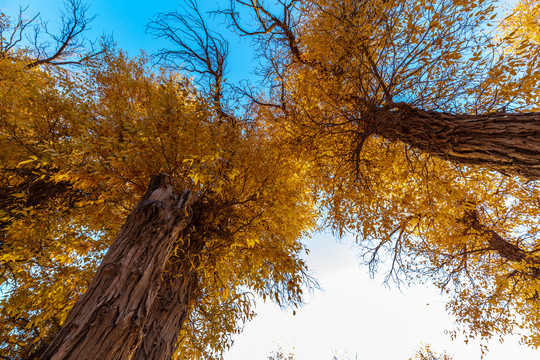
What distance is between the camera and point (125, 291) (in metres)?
1.95

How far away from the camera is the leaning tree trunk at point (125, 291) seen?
5.36ft

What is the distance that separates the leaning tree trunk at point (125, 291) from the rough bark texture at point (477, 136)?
3.69 m

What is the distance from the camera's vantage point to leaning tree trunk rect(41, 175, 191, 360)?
5.36 ft

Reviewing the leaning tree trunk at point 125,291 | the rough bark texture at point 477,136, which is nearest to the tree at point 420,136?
the rough bark texture at point 477,136

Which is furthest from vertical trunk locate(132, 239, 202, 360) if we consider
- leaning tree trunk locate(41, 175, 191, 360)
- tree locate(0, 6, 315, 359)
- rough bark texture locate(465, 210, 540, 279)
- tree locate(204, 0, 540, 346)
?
rough bark texture locate(465, 210, 540, 279)

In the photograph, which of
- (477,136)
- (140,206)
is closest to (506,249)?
(477,136)

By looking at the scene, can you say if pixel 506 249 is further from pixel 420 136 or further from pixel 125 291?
pixel 125 291

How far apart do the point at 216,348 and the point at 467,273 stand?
264 inches

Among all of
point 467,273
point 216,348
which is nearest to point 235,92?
point 216,348

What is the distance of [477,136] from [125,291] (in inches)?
178

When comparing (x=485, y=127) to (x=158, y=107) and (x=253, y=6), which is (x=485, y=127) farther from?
(x=253, y=6)

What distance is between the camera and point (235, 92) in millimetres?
5754

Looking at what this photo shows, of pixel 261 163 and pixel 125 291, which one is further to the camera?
pixel 261 163

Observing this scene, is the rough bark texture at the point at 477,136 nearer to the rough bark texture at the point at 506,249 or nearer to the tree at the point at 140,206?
the tree at the point at 140,206
